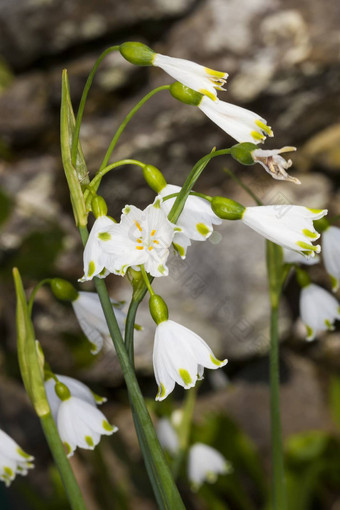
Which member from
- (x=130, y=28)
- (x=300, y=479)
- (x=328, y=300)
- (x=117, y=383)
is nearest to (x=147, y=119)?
(x=130, y=28)

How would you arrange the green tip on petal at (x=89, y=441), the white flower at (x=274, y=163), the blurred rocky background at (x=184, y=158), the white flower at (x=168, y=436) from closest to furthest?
the white flower at (x=274, y=163)
the green tip on petal at (x=89, y=441)
the white flower at (x=168, y=436)
the blurred rocky background at (x=184, y=158)

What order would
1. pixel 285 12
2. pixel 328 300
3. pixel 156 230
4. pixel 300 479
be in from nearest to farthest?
pixel 156 230
pixel 328 300
pixel 300 479
pixel 285 12

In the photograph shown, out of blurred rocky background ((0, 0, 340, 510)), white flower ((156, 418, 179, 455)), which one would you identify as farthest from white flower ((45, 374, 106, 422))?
blurred rocky background ((0, 0, 340, 510))

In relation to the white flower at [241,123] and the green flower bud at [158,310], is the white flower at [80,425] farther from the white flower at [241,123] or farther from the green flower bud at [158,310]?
the white flower at [241,123]

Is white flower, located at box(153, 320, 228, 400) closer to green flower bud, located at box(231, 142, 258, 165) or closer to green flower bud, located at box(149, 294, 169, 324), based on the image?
green flower bud, located at box(149, 294, 169, 324)

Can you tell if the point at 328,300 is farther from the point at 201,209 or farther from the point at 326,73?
the point at 326,73

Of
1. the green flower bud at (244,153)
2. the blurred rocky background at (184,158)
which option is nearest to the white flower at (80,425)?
the green flower bud at (244,153)
